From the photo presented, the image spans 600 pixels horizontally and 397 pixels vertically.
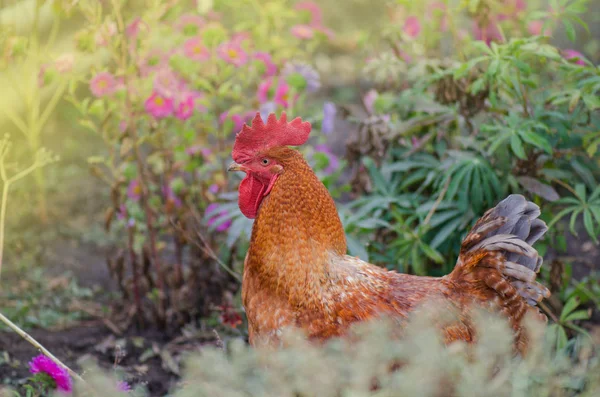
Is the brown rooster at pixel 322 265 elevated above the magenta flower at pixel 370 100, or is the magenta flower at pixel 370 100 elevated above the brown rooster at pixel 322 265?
the magenta flower at pixel 370 100

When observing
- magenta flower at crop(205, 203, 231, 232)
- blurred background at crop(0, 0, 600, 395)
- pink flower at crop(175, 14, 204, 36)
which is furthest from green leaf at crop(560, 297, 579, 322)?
pink flower at crop(175, 14, 204, 36)

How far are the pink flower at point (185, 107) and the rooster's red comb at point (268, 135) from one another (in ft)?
3.85

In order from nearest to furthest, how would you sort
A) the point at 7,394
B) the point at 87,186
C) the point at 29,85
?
the point at 7,394
the point at 29,85
the point at 87,186

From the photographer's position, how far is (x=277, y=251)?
9.03ft

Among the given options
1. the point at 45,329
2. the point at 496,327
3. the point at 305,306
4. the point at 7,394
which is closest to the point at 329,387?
the point at 496,327

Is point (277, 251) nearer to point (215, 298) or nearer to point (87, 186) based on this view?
point (215, 298)

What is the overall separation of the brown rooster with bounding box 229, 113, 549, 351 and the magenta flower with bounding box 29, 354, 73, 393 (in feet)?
2.70

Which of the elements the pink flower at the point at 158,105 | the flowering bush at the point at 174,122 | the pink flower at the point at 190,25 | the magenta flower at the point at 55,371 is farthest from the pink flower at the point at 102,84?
the magenta flower at the point at 55,371

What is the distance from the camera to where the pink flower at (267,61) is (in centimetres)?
421

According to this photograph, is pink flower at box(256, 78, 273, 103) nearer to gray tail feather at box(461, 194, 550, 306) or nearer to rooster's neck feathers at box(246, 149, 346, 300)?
rooster's neck feathers at box(246, 149, 346, 300)

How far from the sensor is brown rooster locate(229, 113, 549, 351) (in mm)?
2701

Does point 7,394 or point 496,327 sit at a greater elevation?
point 496,327

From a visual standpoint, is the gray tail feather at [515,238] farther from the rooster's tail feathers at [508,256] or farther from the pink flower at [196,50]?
the pink flower at [196,50]

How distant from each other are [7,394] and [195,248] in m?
1.78
